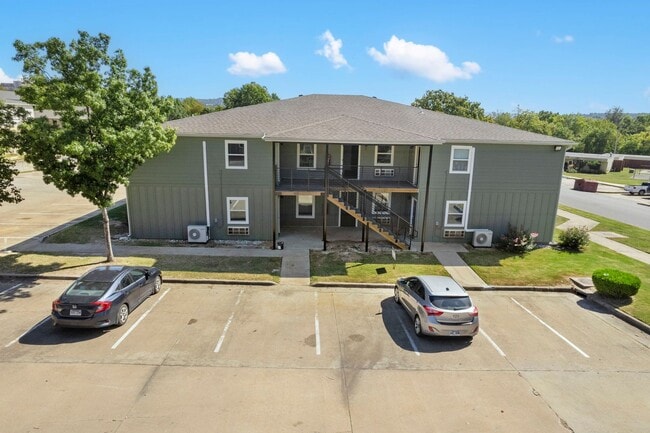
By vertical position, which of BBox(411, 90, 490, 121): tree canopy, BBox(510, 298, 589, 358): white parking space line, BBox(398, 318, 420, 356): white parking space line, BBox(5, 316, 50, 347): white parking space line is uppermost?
BBox(411, 90, 490, 121): tree canopy

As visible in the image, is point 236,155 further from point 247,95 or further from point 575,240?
point 247,95

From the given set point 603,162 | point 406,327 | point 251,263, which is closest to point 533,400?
point 406,327

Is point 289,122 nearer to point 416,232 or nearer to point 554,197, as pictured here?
point 416,232

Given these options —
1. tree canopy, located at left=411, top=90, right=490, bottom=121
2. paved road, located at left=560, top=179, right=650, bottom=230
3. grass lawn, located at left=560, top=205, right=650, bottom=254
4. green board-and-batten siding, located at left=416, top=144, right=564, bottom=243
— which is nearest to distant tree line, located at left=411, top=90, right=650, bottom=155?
tree canopy, located at left=411, top=90, right=490, bottom=121

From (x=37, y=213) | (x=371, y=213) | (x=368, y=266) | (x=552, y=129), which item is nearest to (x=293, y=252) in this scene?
(x=368, y=266)

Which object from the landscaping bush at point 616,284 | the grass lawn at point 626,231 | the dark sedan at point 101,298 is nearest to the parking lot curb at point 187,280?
the dark sedan at point 101,298

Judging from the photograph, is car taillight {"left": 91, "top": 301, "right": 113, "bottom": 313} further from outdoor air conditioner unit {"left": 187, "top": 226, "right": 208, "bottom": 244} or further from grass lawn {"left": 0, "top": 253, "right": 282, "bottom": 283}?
outdoor air conditioner unit {"left": 187, "top": 226, "right": 208, "bottom": 244}
